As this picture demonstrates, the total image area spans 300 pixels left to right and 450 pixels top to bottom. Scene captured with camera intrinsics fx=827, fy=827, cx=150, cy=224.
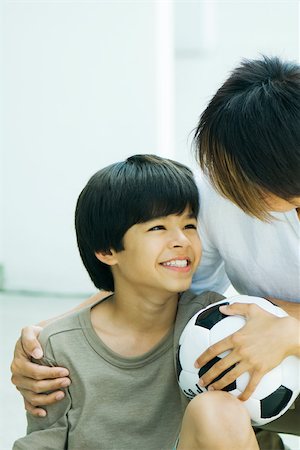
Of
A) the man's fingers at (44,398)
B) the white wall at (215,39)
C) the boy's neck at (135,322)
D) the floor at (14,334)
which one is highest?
the white wall at (215,39)

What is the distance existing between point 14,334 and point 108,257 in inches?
69.0

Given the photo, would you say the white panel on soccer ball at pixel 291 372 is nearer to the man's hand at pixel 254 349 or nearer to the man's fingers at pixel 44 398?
the man's hand at pixel 254 349

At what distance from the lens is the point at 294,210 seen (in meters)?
1.79

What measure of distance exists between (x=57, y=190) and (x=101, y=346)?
104 inches

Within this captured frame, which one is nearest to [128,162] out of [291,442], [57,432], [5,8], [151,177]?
[151,177]

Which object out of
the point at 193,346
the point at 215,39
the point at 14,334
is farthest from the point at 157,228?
the point at 215,39

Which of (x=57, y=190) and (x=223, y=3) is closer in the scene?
(x=57, y=190)

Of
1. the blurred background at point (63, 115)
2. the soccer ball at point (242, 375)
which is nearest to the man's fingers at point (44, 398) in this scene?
the soccer ball at point (242, 375)

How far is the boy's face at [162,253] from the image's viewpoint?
182cm

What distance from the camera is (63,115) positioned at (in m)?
4.39

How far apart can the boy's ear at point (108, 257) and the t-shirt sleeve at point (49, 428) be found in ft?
0.75

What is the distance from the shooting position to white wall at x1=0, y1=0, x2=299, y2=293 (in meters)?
4.27

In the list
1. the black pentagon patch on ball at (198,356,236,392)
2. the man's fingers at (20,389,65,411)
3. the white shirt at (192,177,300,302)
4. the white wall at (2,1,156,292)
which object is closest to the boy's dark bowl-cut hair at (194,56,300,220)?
the white shirt at (192,177,300,302)

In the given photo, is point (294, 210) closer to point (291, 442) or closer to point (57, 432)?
point (57, 432)
